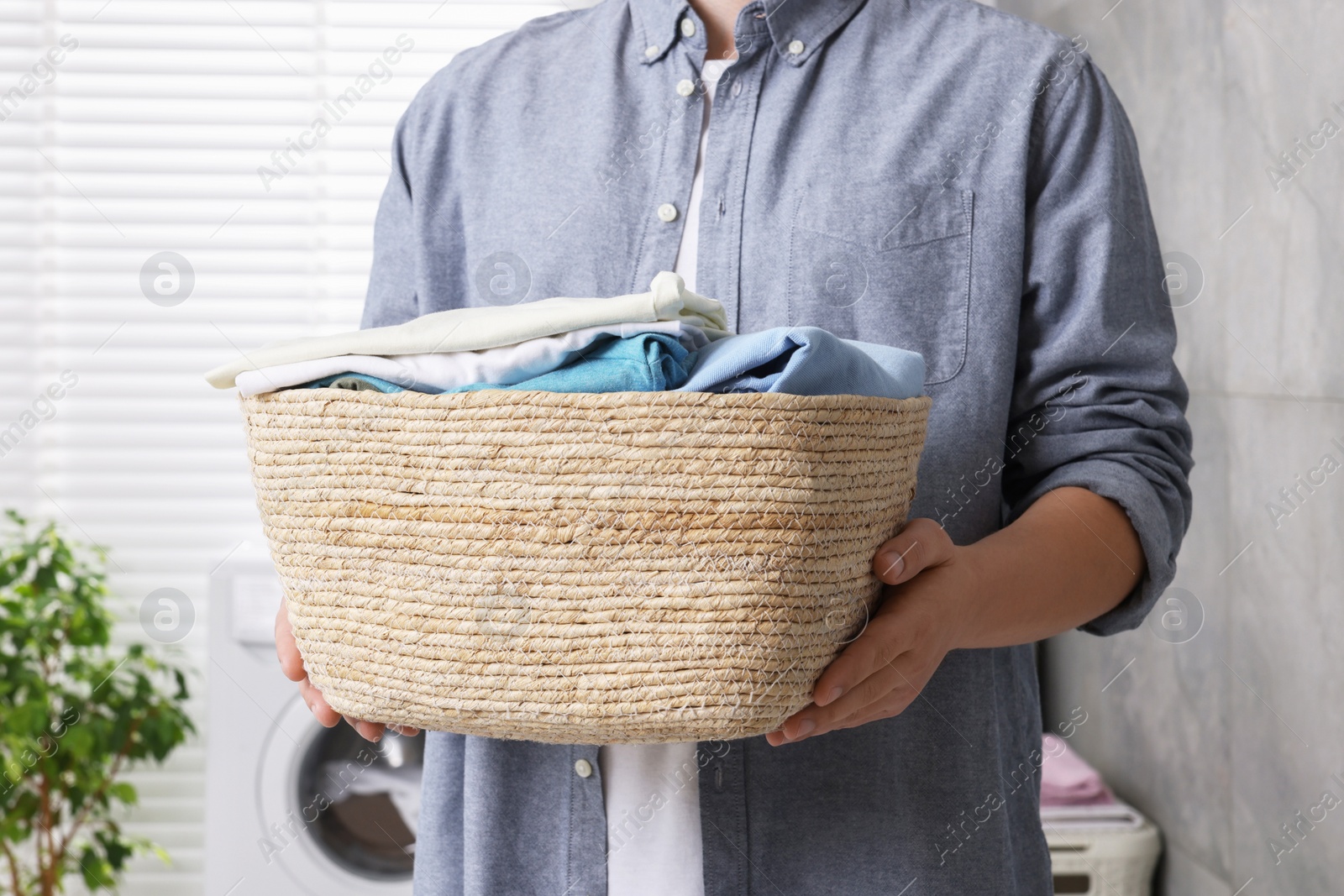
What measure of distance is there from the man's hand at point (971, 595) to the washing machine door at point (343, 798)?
1344mm

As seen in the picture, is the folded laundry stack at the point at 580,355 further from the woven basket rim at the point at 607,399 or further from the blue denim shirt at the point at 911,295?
the blue denim shirt at the point at 911,295

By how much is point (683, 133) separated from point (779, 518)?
15.8 inches

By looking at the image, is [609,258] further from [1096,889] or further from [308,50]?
[308,50]

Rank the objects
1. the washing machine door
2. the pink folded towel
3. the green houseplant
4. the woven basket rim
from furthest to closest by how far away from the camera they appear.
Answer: the green houseplant
the washing machine door
the pink folded towel
the woven basket rim

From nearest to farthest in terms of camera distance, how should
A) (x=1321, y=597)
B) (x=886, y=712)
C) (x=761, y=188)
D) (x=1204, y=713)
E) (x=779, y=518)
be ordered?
(x=779, y=518) → (x=886, y=712) → (x=761, y=188) → (x=1321, y=597) → (x=1204, y=713)

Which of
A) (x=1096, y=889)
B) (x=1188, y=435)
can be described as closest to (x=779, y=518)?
(x=1188, y=435)

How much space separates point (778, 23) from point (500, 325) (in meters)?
0.39

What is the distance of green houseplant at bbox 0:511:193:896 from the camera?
1880 millimetres

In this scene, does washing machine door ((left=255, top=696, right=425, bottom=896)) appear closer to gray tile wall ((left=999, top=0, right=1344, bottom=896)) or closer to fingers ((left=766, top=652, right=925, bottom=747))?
gray tile wall ((left=999, top=0, right=1344, bottom=896))

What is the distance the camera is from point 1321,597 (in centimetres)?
118

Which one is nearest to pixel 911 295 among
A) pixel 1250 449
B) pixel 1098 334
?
pixel 1098 334

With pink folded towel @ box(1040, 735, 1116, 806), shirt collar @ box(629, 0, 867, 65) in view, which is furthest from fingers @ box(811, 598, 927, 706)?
pink folded towel @ box(1040, 735, 1116, 806)

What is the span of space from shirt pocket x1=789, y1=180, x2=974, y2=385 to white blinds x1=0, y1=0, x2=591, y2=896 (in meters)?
1.63

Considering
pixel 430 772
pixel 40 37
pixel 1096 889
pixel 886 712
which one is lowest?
pixel 1096 889
